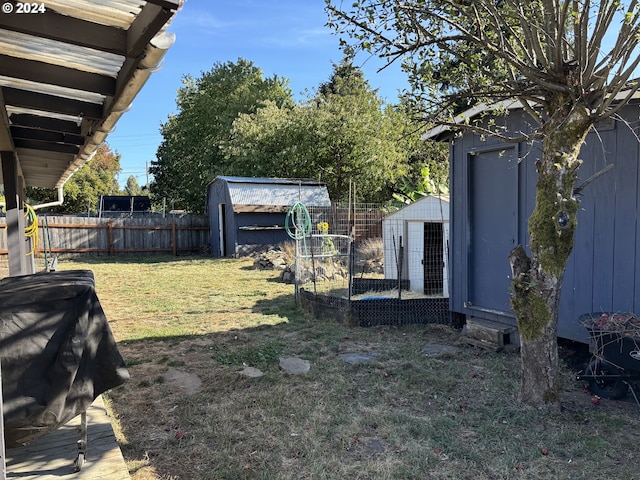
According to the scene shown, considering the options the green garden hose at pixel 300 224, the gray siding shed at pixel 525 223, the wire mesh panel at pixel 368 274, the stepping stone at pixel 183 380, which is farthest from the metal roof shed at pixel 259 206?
the stepping stone at pixel 183 380

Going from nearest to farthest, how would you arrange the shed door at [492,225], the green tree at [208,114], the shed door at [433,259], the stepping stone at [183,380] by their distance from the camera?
the stepping stone at [183,380] < the shed door at [492,225] < the shed door at [433,259] < the green tree at [208,114]

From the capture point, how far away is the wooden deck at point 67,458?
2.33m

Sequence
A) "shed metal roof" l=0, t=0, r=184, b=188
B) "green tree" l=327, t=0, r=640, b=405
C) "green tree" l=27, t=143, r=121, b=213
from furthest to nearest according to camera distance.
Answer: "green tree" l=27, t=143, r=121, b=213, "green tree" l=327, t=0, r=640, b=405, "shed metal roof" l=0, t=0, r=184, b=188

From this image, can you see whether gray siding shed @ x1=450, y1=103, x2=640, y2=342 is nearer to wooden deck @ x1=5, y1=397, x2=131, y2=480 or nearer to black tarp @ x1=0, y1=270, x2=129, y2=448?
black tarp @ x1=0, y1=270, x2=129, y2=448

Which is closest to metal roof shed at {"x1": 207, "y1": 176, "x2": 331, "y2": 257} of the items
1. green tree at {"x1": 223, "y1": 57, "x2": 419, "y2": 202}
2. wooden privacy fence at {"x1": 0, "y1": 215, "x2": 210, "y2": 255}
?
green tree at {"x1": 223, "y1": 57, "x2": 419, "y2": 202}

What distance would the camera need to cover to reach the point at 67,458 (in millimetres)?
2486

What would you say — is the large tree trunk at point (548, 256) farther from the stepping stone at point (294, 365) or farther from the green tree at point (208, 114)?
the green tree at point (208, 114)

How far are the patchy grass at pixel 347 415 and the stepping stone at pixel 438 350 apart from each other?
10 cm

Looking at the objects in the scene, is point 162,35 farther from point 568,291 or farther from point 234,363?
point 568,291

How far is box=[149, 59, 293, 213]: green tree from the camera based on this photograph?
2438 cm

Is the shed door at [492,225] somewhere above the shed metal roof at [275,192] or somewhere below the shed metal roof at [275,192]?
below

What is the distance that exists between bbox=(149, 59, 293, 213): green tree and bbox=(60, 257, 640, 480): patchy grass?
18952 mm

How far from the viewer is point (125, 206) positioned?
25.8 metres

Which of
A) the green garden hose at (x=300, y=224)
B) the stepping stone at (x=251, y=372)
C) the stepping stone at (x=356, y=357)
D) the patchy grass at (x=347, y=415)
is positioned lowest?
the stepping stone at (x=356, y=357)
